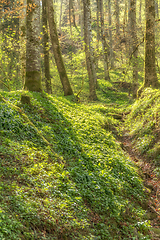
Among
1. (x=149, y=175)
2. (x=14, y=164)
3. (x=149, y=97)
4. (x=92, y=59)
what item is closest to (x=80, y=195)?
(x=14, y=164)

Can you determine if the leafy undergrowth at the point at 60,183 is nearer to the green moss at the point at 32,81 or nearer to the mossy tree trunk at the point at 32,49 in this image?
the green moss at the point at 32,81

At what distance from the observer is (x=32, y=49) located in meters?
9.72

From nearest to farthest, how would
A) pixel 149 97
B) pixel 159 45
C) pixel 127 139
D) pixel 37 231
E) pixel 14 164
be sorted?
pixel 37 231 < pixel 14 164 < pixel 127 139 < pixel 149 97 < pixel 159 45

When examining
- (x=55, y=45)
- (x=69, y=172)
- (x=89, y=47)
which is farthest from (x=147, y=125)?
(x=89, y=47)

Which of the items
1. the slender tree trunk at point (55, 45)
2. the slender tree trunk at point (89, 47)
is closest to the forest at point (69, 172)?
the slender tree trunk at point (55, 45)

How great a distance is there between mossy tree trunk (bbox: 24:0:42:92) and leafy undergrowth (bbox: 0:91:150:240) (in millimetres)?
1286

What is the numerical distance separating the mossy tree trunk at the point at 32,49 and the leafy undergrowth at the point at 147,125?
18.1 ft

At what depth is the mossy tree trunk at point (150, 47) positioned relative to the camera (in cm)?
1277

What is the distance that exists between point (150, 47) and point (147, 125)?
18.6ft

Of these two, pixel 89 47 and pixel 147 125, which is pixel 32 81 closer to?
pixel 147 125

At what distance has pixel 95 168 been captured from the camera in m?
6.73

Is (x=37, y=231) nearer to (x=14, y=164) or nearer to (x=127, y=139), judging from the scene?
Result: (x=14, y=164)

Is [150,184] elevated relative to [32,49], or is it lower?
lower

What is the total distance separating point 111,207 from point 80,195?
0.95m
